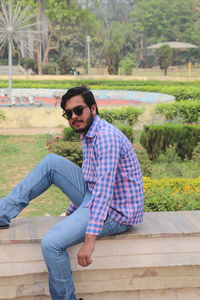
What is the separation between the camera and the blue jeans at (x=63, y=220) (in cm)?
243

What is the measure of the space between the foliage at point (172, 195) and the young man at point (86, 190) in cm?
145

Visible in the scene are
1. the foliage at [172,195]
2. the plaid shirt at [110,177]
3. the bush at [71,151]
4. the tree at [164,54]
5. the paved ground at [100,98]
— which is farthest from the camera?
the tree at [164,54]

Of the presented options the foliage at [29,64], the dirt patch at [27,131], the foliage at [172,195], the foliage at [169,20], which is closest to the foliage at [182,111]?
the dirt patch at [27,131]

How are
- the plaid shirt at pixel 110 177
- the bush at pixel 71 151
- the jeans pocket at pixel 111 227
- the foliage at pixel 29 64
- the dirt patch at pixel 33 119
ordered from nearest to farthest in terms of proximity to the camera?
the plaid shirt at pixel 110 177 < the jeans pocket at pixel 111 227 < the bush at pixel 71 151 < the dirt patch at pixel 33 119 < the foliage at pixel 29 64

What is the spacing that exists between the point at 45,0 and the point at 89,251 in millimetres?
38714

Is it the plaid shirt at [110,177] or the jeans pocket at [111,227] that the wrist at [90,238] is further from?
the jeans pocket at [111,227]

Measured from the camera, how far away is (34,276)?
2607mm

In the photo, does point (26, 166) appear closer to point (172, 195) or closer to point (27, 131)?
point (172, 195)

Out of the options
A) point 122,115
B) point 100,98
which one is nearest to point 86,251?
point 122,115

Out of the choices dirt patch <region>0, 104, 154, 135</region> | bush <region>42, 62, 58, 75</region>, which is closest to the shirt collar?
dirt patch <region>0, 104, 154, 135</region>

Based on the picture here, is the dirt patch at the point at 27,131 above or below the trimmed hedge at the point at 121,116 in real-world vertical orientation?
below

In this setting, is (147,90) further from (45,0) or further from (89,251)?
(45,0)

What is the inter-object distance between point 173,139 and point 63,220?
5.46 meters

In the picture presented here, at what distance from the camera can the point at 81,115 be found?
264 cm
